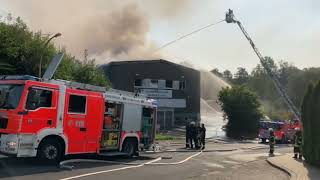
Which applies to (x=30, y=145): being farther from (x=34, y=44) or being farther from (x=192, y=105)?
(x=192, y=105)

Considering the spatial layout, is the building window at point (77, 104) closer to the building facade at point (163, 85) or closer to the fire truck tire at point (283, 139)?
the fire truck tire at point (283, 139)

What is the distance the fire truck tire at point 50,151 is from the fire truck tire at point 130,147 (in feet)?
12.1

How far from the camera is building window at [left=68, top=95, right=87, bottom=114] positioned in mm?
15961

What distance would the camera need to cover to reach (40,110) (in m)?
14.8

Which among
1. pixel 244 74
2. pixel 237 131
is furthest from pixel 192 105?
pixel 244 74

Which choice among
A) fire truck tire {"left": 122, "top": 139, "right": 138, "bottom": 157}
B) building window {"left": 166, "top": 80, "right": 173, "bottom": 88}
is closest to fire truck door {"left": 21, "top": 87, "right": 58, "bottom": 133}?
fire truck tire {"left": 122, "top": 139, "right": 138, "bottom": 157}

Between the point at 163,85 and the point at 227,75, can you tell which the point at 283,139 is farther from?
the point at 227,75

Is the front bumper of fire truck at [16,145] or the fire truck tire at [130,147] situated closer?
the front bumper of fire truck at [16,145]

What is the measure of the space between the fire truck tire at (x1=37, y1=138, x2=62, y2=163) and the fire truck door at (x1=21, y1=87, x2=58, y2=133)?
523 mm

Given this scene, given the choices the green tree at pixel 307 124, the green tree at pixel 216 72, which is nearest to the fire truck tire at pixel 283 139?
the green tree at pixel 307 124

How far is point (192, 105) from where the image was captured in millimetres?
51438

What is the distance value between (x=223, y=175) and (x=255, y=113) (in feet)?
110

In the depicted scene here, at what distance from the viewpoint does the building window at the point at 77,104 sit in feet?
52.4

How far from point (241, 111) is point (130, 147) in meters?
28.9
